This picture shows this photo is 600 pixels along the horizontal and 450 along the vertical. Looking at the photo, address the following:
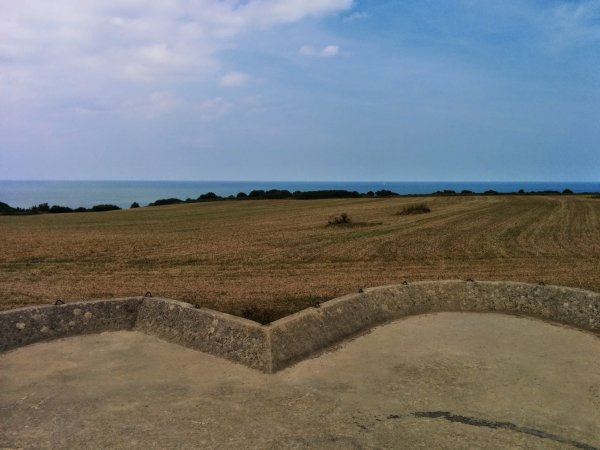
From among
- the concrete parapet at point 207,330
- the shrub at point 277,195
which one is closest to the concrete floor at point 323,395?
the concrete parapet at point 207,330

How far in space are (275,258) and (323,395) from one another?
37.4ft

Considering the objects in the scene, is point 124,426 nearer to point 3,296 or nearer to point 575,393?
point 575,393

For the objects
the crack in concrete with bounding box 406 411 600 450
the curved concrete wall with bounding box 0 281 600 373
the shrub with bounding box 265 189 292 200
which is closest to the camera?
the crack in concrete with bounding box 406 411 600 450

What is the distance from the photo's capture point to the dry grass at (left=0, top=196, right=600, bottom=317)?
12211mm

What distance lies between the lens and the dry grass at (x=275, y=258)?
12.2m

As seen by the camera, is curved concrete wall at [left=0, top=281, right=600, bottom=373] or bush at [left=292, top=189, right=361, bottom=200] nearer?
curved concrete wall at [left=0, top=281, right=600, bottom=373]

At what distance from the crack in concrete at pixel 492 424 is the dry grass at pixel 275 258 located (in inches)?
194

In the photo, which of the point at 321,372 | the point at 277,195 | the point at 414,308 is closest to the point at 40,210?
the point at 277,195

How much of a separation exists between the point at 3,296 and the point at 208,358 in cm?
663

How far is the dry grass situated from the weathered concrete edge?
6.48 feet

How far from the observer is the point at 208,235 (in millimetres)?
24406

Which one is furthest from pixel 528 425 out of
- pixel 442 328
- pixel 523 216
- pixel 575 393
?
pixel 523 216

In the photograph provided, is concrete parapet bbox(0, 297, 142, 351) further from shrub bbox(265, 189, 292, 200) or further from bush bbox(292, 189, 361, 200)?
shrub bbox(265, 189, 292, 200)

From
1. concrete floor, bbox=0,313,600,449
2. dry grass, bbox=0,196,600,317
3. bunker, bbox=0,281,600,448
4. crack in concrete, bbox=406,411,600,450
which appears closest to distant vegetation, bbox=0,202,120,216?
dry grass, bbox=0,196,600,317
